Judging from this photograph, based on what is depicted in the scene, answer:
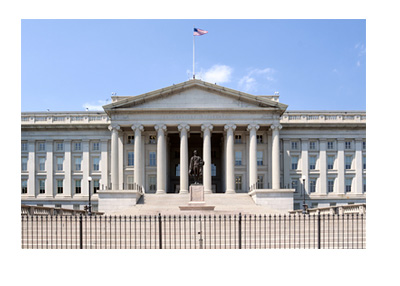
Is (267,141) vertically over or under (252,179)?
over

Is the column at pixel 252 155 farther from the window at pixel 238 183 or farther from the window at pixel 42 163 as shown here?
the window at pixel 42 163

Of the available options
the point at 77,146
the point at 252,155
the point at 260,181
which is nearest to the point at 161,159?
the point at 252,155

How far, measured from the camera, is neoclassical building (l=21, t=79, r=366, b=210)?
5144 cm

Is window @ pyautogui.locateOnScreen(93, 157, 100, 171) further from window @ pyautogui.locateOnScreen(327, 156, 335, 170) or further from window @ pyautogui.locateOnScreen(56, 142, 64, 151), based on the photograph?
window @ pyautogui.locateOnScreen(327, 156, 335, 170)

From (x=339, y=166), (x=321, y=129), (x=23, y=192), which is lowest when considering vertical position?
(x=23, y=192)

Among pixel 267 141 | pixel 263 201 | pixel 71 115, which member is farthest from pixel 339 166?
pixel 71 115

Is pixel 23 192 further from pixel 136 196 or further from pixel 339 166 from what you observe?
pixel 339 166

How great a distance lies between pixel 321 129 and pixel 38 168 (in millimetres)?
40222

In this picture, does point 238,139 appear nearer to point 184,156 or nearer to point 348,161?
point 184,156

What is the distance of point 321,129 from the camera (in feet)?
191

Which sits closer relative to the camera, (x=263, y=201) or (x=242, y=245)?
(x=242, y=245)

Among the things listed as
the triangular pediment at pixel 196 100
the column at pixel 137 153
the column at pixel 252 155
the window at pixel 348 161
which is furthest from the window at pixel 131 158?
the window at pixel 348 161

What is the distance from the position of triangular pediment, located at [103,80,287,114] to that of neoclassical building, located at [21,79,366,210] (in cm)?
12

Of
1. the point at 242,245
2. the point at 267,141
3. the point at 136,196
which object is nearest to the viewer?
→ the point at 242,245
